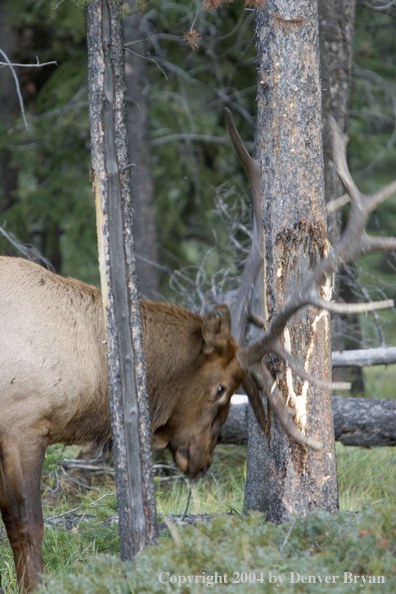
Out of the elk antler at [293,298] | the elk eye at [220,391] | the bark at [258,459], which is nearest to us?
the elk antler at [293,298]

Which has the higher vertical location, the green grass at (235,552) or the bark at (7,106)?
the bark at (7,106)

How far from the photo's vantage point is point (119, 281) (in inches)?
134

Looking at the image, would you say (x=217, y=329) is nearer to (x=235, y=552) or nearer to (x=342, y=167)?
(x=342, y=167)

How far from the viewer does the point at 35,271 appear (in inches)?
160

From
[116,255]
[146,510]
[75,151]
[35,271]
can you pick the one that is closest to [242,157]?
[116,255]

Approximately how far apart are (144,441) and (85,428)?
704 mm

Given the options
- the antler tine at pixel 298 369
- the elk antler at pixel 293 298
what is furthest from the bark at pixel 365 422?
the antler tine at pixel 298 369

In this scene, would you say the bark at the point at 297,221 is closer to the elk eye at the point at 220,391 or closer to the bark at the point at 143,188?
the elk eye at the point at 220,391

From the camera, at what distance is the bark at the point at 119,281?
3307 millimetres

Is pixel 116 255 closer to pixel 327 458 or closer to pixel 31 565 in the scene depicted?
pixel 327 458

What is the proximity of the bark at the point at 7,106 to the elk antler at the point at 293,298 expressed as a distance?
5.34m

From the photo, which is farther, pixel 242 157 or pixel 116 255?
pixel 242 157

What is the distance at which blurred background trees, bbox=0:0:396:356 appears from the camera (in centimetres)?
738

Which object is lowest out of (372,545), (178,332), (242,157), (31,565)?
(31,565)
